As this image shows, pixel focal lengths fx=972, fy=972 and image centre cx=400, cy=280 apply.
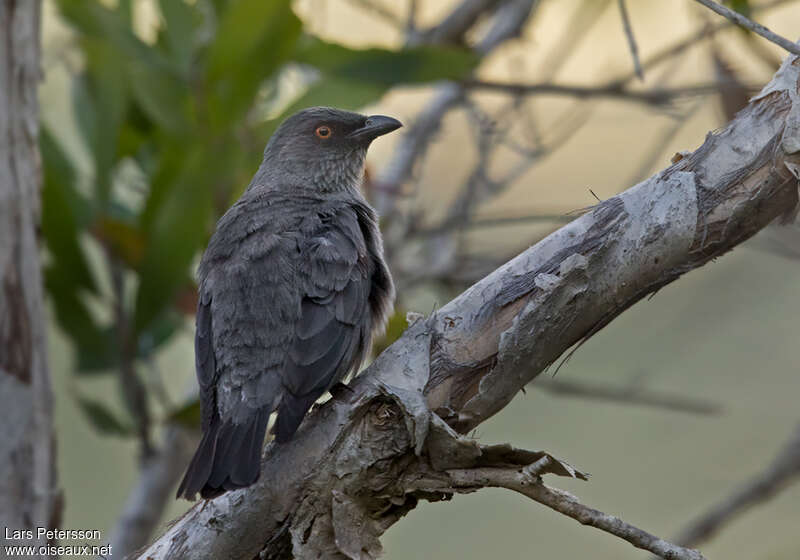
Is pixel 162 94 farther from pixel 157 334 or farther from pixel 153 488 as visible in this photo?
pixel 153 488

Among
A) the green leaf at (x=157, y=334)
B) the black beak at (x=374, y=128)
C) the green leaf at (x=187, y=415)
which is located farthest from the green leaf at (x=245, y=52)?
the green leaf at (x=187, y=415)

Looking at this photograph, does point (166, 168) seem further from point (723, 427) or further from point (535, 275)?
point (723, 427)

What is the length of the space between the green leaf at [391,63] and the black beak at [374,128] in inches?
26.4

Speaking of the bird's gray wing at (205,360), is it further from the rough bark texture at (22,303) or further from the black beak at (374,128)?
the black beak at (374,128)

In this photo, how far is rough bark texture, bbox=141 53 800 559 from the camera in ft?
8.43

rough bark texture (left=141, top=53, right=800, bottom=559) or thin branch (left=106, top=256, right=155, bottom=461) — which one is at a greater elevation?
thin branch (left=106, top=256, right=155, bottom=461)

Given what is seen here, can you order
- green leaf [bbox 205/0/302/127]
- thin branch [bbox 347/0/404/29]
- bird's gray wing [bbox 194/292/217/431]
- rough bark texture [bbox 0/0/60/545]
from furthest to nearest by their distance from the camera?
thin branch [bbox 347/0/404/29]
green leaf [bbox 205/0/302/127]
rough bark texture [bbox 0/0/60/545]
bird's gray wing [bbox 194/292/217/431]

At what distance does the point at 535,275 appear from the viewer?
2682 millimetres

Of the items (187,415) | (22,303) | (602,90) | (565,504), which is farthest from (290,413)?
(602,90)

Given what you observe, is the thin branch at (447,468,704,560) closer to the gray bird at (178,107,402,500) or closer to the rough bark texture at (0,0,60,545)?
the gray bird at (178,107,402,500)

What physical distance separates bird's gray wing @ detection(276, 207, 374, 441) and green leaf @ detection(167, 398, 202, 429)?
4.63 feet

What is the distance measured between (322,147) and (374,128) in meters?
0.26

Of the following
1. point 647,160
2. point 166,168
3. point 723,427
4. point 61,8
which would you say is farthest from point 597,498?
point 61,8

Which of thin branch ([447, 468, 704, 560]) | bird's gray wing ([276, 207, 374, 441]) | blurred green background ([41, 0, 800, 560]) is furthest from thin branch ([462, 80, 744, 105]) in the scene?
thin branch ([447, 468, 704, 560])
